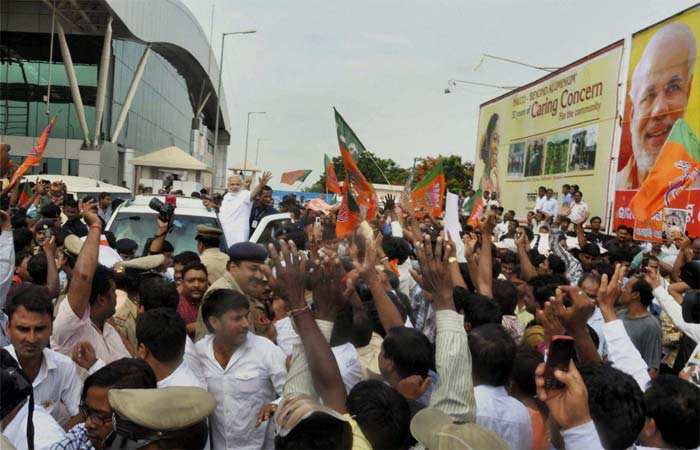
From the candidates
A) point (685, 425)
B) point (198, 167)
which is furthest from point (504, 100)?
point (685, 425)

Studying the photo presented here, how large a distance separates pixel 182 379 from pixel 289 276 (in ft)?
3.05

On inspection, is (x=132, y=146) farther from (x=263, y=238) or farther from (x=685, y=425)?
(x=685, y=425)

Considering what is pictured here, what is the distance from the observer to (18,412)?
2482mm

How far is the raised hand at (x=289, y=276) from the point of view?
2.53 m

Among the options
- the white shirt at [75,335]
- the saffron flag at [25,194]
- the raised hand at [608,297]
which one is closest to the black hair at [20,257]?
the white shirt at [75,335]

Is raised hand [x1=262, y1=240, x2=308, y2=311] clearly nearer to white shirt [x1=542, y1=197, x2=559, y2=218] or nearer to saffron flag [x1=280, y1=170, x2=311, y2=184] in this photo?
white shirt [x1=542, y1=197, x2=559, y2=218]

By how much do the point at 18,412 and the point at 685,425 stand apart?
2473 millimetres

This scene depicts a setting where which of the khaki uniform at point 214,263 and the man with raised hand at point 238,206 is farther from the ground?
the man with raised hand at point 238,206

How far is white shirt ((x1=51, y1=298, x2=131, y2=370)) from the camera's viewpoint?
11.1ft

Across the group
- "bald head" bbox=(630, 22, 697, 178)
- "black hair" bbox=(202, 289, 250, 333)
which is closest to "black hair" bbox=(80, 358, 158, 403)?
"black hair" bbox=(202, 289, 250, 333)

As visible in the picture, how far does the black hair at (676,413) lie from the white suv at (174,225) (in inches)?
226

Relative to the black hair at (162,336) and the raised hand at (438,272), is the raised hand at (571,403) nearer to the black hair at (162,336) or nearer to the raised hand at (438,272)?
the raised hand at (438,272)

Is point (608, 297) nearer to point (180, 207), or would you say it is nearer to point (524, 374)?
point (524, 374)

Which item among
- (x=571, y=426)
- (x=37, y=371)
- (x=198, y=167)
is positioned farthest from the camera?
(x=198, y=167)
